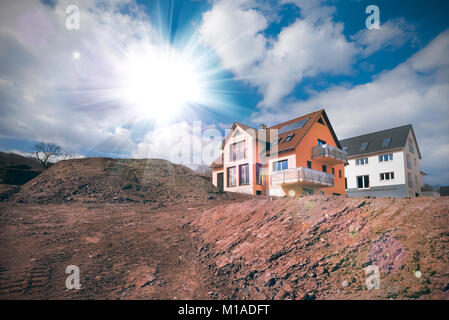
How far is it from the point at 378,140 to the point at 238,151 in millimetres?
22103

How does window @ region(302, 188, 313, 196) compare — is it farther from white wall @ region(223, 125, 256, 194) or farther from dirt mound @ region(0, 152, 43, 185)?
dirt mound @ region(0, 152, 43, 185)

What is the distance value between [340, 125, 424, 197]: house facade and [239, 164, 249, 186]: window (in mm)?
18035

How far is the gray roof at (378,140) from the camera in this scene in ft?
97.6

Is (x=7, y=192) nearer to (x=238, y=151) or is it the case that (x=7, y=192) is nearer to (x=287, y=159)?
(x=238, y=151)

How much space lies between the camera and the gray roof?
97.6 ft

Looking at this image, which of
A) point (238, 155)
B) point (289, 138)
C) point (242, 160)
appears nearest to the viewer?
point (289, 138)

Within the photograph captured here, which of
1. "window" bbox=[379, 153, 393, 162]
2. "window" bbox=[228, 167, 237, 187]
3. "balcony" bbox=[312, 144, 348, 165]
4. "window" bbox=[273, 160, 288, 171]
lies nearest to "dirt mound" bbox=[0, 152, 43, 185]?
"window" bbox=[228, 167, 237, 187]

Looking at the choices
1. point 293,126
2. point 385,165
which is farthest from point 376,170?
point 293,126

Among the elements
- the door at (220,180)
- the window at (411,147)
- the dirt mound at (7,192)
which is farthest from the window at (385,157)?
the dirt mound at (7,192)

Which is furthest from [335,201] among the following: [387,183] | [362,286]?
[387,183]

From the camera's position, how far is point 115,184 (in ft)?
55.4

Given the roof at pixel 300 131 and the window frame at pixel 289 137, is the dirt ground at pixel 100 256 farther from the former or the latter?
the window frame at pixel 289 137

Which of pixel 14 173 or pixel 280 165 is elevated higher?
pixel 280 165
